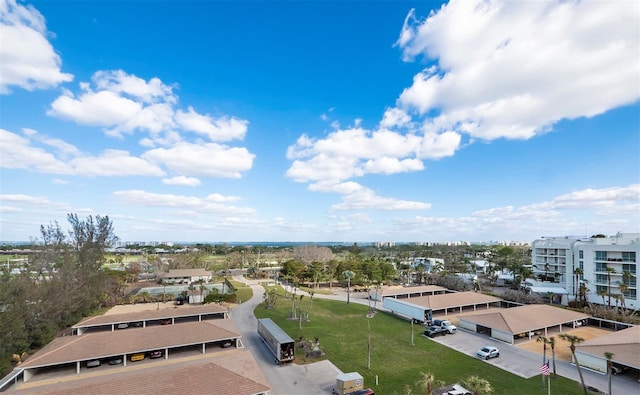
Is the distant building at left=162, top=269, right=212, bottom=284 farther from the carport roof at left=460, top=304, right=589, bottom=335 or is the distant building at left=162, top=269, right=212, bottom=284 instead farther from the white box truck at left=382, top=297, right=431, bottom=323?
the carport roof at left=460, top=304, right=589, bottom=335

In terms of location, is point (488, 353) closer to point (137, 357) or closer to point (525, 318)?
point (525, 318)

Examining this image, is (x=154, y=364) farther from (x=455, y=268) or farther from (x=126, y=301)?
(x=455, y=268)

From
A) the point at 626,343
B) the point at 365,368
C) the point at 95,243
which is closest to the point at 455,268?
the point at 626,343

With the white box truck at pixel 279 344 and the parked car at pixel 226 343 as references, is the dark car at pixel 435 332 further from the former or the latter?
the parked car at pixel 226 343

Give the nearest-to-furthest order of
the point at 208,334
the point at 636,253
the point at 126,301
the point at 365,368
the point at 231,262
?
the point at 365,368 → the point at 208,334 → the point at 636,253 → the point at 126,301 → the point at 231,262

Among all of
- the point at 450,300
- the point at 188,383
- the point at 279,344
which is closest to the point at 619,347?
the point at 450,300

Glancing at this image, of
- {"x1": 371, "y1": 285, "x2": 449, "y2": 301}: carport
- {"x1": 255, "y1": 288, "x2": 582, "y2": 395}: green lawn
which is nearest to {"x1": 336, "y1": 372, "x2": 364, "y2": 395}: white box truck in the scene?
{"x1": 255, "y1": 288, "x2": 582, "y2": 395}: green lawn
